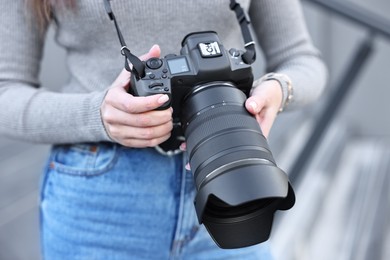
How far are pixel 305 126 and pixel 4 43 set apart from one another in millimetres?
2198

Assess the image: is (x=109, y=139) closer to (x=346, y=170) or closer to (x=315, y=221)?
(x=315, y=221)

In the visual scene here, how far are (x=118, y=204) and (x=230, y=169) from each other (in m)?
0.24

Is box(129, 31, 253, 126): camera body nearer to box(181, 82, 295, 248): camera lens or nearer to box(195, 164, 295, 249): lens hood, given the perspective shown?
box(181, 82, 295, 248): camera lens

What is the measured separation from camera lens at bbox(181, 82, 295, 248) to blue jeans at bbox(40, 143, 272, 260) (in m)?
0.13

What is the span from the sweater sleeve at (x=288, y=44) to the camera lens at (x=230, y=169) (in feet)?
0.65

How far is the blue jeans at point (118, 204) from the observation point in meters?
0.78

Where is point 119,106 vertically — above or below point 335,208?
above

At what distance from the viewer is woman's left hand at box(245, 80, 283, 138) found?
2.29 ft

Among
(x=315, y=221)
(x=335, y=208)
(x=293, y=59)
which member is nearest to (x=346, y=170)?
(x=335, y=208)

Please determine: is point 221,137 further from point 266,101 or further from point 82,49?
point 82,49

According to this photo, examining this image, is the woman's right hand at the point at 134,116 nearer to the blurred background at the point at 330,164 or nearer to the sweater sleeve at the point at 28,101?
the sweater sleeve at the point at 28,101

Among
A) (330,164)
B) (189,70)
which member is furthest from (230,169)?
(330,164)

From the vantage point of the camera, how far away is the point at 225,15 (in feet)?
2.60

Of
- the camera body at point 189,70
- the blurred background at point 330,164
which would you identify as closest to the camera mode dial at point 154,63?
the camera body at point 189,70
